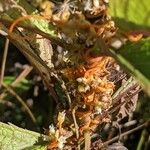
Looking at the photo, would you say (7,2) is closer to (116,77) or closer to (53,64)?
(53,64)

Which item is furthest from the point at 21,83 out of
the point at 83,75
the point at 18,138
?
the point at 83,75

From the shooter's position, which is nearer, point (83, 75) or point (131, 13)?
A: point (131, 13)

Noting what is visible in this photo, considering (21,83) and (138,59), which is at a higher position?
(21,83)

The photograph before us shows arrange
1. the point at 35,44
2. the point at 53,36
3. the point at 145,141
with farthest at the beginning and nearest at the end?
1. the point at 145,141
2. the point at 35,44
3. the point at 53,36

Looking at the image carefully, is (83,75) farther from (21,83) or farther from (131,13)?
(21,83)

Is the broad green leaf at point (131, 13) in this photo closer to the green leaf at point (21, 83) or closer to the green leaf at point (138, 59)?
the green leaf at point (138, 59)

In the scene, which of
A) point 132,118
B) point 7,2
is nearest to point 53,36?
point 7,2

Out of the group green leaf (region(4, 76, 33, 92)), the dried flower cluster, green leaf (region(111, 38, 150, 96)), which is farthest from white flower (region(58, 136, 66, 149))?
green leaf (region(4, 76, 33, 92))

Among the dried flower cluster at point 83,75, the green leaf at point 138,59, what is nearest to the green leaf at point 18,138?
the dried flower cluster at point 83,75
